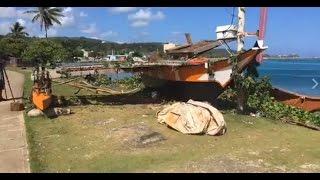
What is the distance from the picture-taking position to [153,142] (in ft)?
32.9

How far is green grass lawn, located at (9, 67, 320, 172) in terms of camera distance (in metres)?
8.17

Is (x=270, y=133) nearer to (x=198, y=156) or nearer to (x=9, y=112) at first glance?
(x=198, y=156)

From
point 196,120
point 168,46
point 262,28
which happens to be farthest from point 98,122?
point 168,46

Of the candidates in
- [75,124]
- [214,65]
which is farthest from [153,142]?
[214,65]

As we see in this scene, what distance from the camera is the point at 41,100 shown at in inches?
527

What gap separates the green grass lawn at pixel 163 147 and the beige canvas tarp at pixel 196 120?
0.21 m

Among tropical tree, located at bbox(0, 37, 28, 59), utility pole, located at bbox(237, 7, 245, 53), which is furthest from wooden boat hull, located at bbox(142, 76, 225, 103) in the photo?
tropical tree, located at bbox(0, 37, 28, 59)

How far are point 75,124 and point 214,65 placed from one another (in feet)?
17.5

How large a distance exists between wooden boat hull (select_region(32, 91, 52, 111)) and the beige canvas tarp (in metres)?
4.14

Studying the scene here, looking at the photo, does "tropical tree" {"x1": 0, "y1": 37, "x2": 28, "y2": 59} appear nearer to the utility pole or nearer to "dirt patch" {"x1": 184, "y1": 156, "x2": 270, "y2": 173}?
the utility pole

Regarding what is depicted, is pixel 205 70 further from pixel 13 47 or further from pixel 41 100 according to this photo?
pixel 13 47

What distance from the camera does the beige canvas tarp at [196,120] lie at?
10977 millimetres

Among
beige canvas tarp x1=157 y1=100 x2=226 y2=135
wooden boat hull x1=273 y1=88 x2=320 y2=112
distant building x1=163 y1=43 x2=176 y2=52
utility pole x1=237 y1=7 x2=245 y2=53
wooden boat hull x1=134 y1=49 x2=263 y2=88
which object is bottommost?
wooden boat hull x1=273 y1=88 x2=320 y2=112

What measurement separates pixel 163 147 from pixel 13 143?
127 inches
